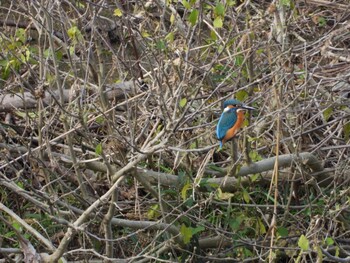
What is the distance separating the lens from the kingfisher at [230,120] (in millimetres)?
4293

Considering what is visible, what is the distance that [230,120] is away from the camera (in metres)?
4.31

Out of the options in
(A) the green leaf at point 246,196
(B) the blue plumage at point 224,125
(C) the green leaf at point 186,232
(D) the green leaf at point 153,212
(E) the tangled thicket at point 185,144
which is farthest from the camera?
(D) the green leaf at point 153,212

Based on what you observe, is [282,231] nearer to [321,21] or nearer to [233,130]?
[233,130]

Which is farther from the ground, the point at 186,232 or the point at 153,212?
the point at 186,232

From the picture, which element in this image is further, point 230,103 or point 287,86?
point 287,86

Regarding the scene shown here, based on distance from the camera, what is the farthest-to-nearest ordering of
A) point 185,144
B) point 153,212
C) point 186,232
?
point 153,212 < point 186,232 < point 185,144

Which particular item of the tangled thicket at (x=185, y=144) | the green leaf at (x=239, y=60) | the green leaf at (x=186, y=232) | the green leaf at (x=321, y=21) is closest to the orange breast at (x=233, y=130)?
the tangled thicket at (x=185, y=144)

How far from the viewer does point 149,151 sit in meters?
3.87

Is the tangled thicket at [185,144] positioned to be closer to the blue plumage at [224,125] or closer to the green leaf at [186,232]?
the green leaf at [186,232]

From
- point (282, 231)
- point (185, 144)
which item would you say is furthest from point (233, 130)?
point (282, 231)

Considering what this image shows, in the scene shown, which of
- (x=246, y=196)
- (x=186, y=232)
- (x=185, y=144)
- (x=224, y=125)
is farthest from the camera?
(x=246, y=196)

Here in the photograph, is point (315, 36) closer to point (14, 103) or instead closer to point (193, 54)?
point (193, 54)

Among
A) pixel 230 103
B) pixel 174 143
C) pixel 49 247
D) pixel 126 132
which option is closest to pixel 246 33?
pixel 230 103

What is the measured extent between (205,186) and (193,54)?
0.82 metres
